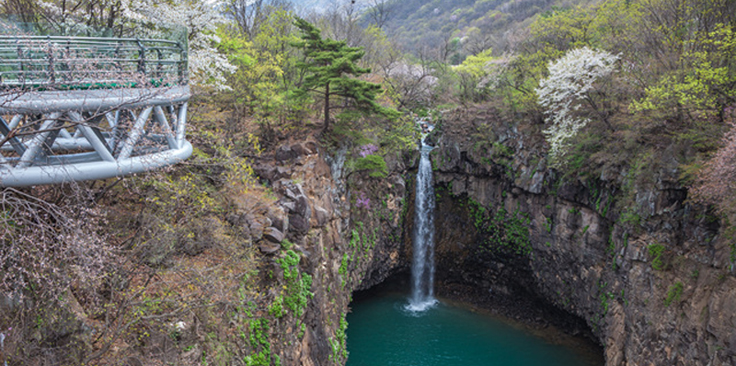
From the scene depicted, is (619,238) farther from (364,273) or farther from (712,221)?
(364,273)

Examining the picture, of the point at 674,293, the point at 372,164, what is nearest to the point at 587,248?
the point at 674,293

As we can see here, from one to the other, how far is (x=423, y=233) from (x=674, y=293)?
14389 millimetres

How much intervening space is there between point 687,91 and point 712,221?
4.30m

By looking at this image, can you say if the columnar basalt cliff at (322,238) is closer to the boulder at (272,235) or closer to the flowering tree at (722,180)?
the boulder at (272,235)

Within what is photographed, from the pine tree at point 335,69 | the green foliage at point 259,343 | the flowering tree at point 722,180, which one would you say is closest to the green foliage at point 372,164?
the pine tree at point 335,69

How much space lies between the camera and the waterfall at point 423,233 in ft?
88.6

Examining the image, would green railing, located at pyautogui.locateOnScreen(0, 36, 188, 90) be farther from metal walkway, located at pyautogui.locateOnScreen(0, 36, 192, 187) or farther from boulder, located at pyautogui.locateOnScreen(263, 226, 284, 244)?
boulder, located at pyautogui.locateOnScreen(263, 226, 284, 244)

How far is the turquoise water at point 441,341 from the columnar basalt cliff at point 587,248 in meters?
2.30

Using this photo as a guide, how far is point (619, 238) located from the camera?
17781mm

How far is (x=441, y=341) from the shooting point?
21688mm

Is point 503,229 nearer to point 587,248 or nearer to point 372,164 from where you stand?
point 587,248

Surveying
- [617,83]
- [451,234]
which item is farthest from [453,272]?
[617,83]

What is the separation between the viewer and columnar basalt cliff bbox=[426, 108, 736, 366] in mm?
13758

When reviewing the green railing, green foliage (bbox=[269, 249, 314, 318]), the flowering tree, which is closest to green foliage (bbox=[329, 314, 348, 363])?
green foliage (bbox=[269, 249, 314, 318])
